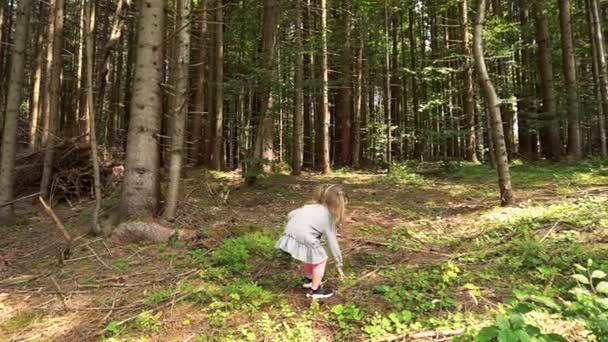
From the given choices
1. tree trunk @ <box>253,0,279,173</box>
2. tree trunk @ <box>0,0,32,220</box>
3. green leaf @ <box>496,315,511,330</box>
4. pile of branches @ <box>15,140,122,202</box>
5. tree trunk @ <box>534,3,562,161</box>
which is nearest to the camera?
green leaf @ <box>496,315,511,330</box>

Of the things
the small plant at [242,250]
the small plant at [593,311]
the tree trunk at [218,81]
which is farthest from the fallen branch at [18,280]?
the tree trunk at [218,81]

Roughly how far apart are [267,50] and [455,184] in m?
5.88

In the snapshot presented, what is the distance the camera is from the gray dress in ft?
14.6

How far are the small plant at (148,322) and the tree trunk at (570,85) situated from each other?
1410cm

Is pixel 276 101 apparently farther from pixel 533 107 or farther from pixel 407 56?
pixel 407 56

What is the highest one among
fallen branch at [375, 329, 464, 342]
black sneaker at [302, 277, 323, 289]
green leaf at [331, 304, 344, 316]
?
black sneaker at [302, 277, 323, 289]

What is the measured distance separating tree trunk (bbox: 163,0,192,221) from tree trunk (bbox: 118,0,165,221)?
0.25m

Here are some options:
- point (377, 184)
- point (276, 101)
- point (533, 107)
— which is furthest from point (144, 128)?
point (533, 107)

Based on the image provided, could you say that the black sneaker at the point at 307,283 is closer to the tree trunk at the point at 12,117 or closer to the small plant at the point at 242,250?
the small plant at the point at 242,250

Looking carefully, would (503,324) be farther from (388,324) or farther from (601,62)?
(601,62)

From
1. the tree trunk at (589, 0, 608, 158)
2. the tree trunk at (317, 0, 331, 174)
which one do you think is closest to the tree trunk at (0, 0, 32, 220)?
the tree trunk at (317, 0, 331, 174)

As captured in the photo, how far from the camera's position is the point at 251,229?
21.6 feet

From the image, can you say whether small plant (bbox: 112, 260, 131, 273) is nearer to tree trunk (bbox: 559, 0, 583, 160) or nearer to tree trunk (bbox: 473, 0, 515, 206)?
tree trunk (bbox: 473, 0, 515, 206)

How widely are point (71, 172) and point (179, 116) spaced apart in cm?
481
